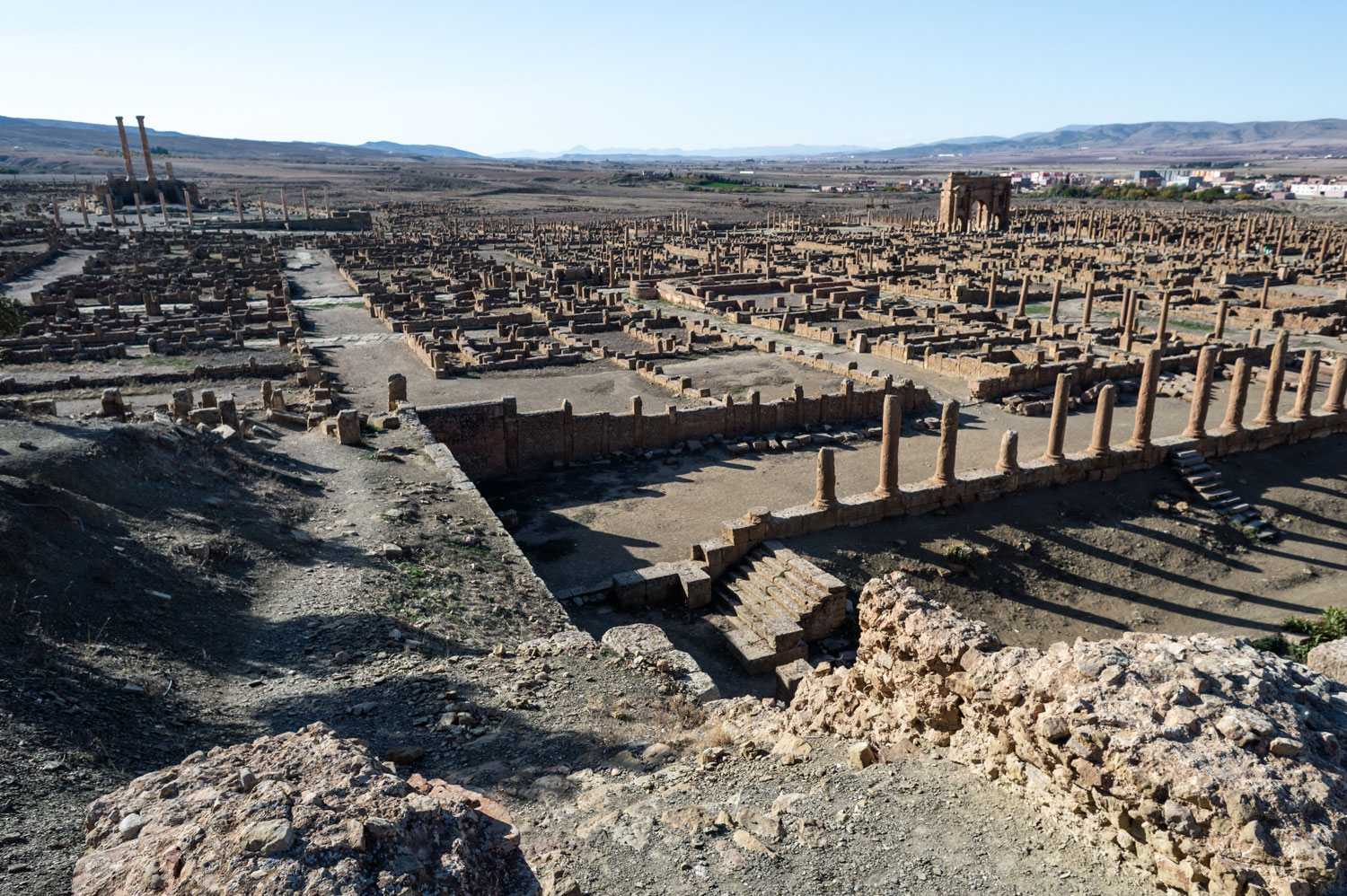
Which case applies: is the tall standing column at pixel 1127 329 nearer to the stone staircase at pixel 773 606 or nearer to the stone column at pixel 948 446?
the stone column at pixel 948 446

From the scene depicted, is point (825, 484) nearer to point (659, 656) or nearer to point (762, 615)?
point (762, 615)

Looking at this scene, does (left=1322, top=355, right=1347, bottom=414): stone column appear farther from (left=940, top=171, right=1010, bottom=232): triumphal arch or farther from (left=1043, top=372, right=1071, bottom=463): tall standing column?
(left=940, top=171, right=1010, bottom=232): triumphal arch

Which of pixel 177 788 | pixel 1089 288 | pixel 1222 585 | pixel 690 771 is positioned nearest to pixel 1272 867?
pixel 690 771

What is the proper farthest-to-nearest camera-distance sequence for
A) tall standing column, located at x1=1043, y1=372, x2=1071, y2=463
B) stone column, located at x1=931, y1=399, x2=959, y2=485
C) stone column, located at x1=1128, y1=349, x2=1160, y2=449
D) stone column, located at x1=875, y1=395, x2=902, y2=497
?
stone column, located at x1=1128, y1=349, x2=1160, y2=449, tall standing column, located at x1=1043, y1=372, x2=1071, y2=463, stone column, located at x1=931, y1=399, x2=959, y2=485, stone column, located at x1=875, y1=395, x2=902, y2=497

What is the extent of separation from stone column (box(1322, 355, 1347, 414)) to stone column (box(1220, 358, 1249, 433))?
10.2ft

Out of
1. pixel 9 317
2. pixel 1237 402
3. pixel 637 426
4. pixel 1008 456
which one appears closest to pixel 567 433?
pixel 637 426

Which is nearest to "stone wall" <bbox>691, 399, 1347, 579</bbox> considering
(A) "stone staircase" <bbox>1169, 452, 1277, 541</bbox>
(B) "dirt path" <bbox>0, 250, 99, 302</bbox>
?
(A) "stone staircase" <bbox>1169, 452, 1277, 541</bbox>

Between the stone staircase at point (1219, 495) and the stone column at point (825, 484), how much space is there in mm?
9585

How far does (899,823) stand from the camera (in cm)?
726

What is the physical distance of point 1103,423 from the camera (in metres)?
20.6

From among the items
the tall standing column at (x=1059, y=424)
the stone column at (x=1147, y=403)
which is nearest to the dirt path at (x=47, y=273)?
the tall standing column at (x=1059, y=424)

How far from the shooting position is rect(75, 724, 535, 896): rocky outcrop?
4.87m

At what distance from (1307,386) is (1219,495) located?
555 cm

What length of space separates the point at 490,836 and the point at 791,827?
9.47ft
